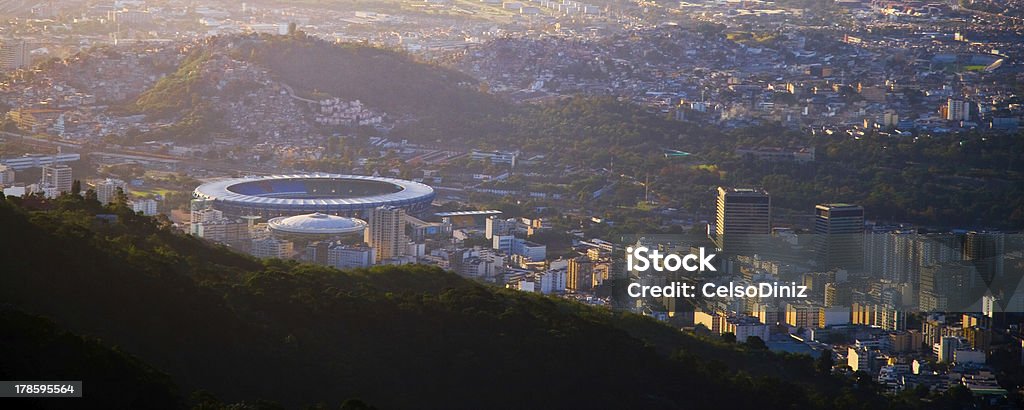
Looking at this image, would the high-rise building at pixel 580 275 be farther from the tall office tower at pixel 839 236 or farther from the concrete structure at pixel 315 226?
the concrete structure at pixel 315 226

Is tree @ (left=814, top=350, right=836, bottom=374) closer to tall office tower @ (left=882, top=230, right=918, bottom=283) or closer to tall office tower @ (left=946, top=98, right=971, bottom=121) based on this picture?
tall office tower @ (left=882, top=230, right=918, bottom=283)

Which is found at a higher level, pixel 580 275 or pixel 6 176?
pixel 6 176

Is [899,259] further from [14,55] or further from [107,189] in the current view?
[14,55]

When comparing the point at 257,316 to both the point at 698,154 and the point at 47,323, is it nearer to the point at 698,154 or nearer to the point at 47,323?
the point at 47,323

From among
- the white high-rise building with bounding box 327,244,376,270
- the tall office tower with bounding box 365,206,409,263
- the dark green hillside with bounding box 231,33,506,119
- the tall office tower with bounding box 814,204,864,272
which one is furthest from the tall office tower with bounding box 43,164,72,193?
the tall office tower with bounding box 814,204,864,272

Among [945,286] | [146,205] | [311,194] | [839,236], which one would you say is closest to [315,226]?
[146,205]

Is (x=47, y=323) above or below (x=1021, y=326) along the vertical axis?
above

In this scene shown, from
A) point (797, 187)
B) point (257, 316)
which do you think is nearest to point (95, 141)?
point (797, 187)

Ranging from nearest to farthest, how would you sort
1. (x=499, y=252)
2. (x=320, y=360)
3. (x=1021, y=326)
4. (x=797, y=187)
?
1. (x=320, y=360)
2. (x=1021, y=326)
3. (x=499, y=252)
4. (x=797, y=187)
